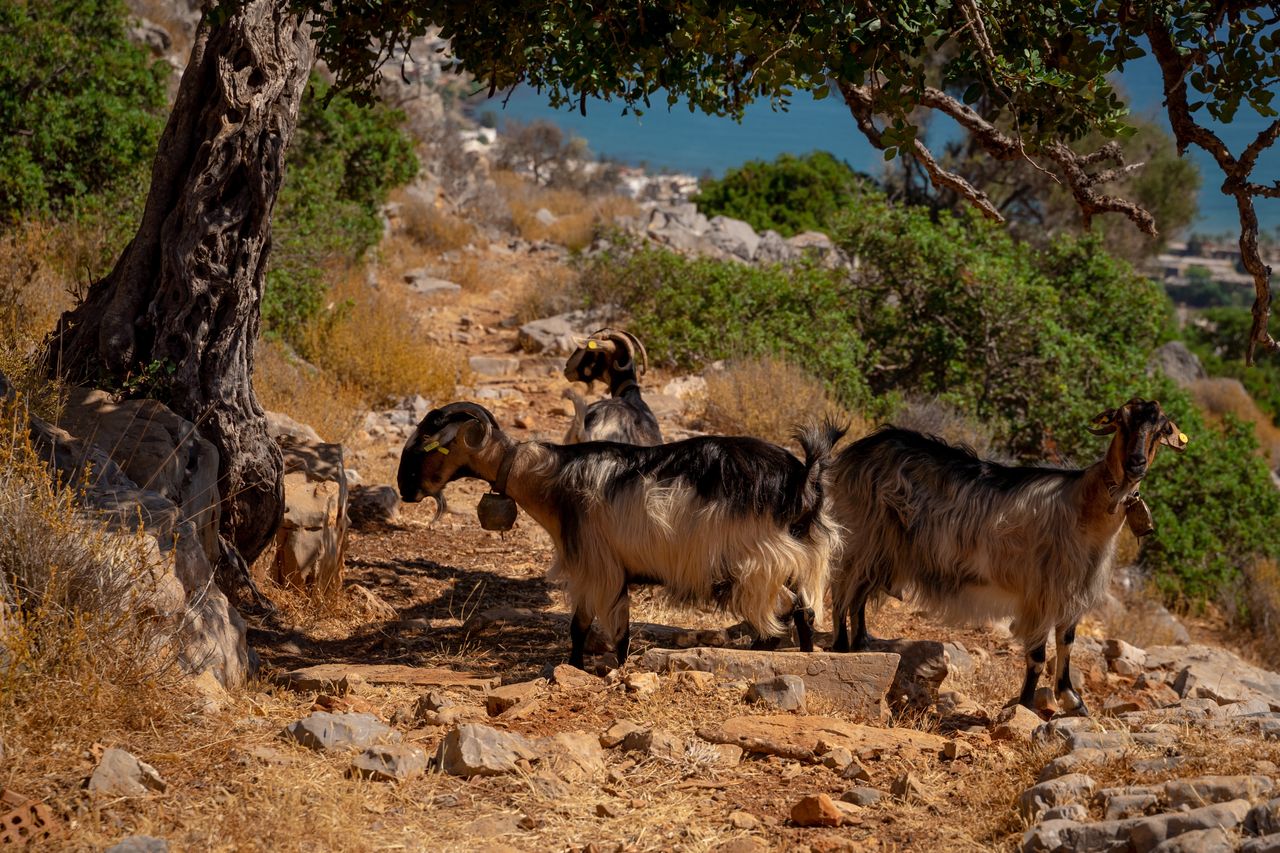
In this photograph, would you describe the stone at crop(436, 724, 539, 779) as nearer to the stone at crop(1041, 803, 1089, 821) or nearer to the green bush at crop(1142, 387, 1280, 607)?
the stone at crop(1041, 803, 1089, 821)

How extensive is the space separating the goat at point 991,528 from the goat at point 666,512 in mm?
772

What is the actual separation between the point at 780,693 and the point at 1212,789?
190 centimetres

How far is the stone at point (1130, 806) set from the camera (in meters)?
3.68

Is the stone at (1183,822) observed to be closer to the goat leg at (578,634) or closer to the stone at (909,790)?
the stone at (909,790)

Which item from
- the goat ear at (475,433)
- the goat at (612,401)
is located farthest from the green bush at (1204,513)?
the goat ear at (475,433)

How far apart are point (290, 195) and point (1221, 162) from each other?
398 inches

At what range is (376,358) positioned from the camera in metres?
12.0

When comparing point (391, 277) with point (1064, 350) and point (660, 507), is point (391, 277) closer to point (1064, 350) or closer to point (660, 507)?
point (1064, 350)

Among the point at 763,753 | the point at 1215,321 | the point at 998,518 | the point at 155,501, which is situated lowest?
the point at 763,753

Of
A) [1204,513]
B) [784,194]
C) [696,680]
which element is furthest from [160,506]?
[784,194]

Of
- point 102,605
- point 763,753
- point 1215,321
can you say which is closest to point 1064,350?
point 763,753

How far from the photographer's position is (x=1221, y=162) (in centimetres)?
494

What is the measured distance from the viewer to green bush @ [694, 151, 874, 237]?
2419 cm

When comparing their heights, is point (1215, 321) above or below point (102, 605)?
above
